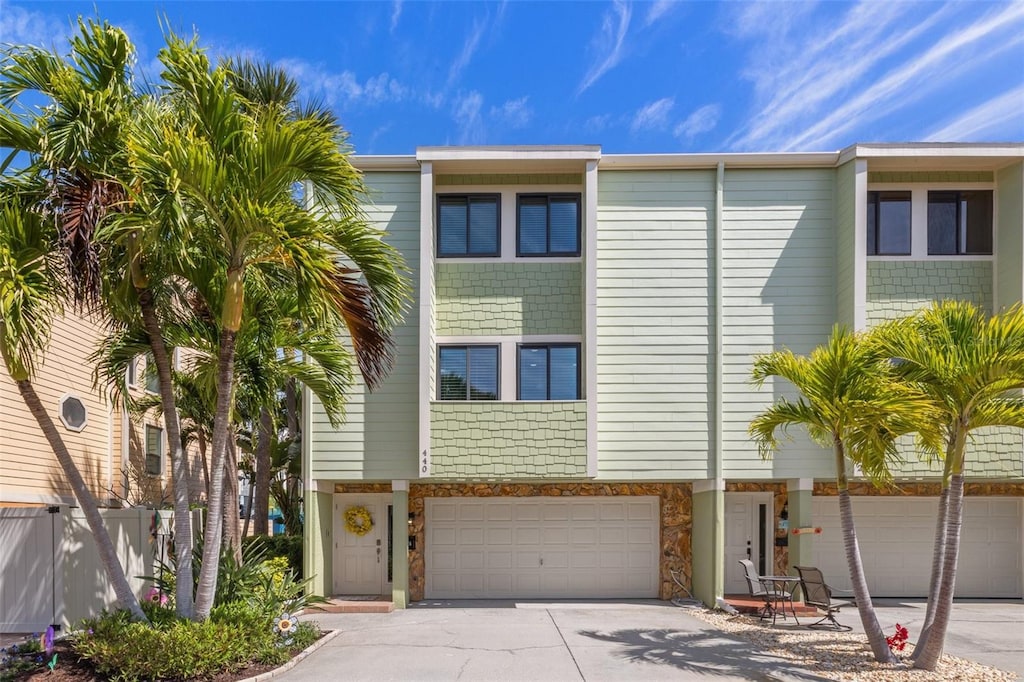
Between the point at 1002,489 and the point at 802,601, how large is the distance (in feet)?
16.8

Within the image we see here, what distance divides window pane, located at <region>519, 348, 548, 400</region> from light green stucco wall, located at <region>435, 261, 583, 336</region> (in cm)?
40

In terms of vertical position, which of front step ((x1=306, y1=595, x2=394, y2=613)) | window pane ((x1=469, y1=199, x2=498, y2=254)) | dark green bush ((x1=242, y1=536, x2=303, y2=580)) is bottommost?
front step ((x1=306, y1=595, x2=394, y2=613))

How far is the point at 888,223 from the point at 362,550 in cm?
1217

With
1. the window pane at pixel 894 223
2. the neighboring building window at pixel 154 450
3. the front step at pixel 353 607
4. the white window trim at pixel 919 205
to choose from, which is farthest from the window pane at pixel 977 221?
the neighboring building window at pixel 154 450

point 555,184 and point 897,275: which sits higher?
point 555,184

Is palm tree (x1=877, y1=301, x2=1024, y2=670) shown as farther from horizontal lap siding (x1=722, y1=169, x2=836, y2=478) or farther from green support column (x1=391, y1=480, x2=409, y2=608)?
green support column (x1=391, y1=480, x2=409, y2=608)

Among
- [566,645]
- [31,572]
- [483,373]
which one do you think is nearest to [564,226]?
[483,373]

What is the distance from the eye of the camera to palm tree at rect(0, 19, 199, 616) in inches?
300

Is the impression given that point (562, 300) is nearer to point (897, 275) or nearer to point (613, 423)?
point (613, 423)

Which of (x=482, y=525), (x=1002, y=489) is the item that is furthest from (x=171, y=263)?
(x=1002, y=489)

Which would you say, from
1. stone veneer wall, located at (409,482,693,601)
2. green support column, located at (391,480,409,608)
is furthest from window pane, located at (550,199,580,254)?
green support column, located at (391,480,409,608)

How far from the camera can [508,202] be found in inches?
551

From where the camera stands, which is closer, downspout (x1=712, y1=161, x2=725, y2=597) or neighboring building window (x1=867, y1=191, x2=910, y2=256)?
downspout (x1=712, y1=161, x2=725, y2=597)

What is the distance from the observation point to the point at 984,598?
570 inches
